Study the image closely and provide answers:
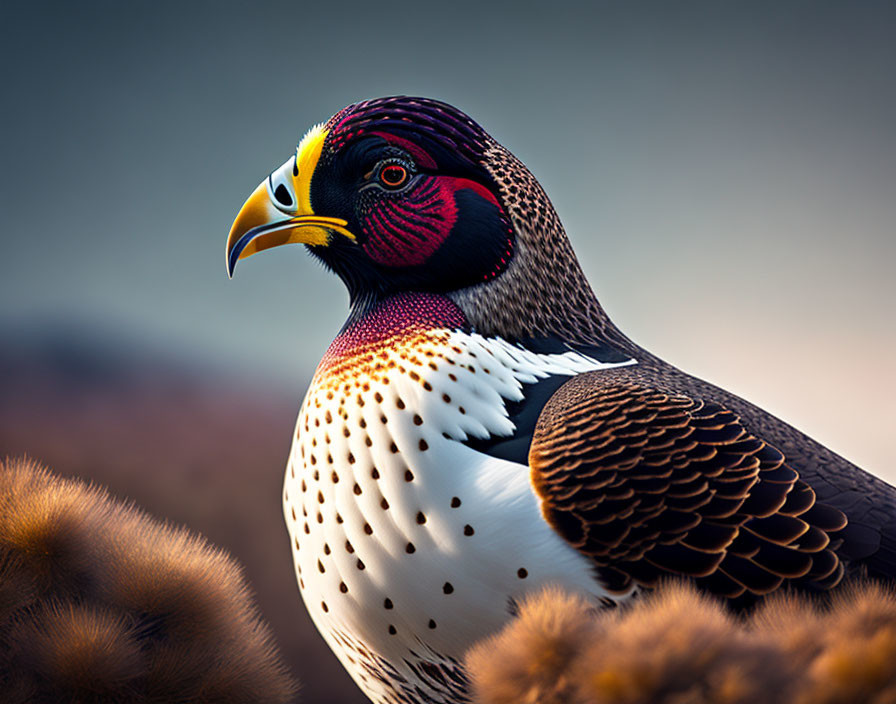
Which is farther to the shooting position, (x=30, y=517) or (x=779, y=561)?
(x=30, y=517)

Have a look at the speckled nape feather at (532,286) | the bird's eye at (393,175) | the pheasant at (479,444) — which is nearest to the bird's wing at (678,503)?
the pheasant at (479,444)

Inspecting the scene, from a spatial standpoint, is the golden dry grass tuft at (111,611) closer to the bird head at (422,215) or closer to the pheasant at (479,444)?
the pheasant at (479,444)

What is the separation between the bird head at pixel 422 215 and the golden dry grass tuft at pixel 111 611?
0.31 meters

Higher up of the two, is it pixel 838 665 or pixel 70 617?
pixel 838 665

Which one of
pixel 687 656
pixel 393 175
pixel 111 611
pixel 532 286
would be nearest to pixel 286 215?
pixel 393 175

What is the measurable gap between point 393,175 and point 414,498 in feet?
1.04

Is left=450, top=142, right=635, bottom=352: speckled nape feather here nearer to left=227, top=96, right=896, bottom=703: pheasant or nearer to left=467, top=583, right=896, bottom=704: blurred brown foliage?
left=227, top=96, right=896, bottom=703: pheasant

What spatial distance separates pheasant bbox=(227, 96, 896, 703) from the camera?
63cm

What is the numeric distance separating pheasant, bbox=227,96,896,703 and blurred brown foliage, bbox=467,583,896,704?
3.3 inches

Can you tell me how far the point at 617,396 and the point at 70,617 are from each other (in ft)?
1.63

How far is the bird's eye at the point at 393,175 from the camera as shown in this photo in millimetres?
789

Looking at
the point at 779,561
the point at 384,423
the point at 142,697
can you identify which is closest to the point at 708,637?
the point at 779,561

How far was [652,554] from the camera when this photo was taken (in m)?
0.62

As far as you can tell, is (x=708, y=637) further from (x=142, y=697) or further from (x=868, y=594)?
(x=142, y=697)
